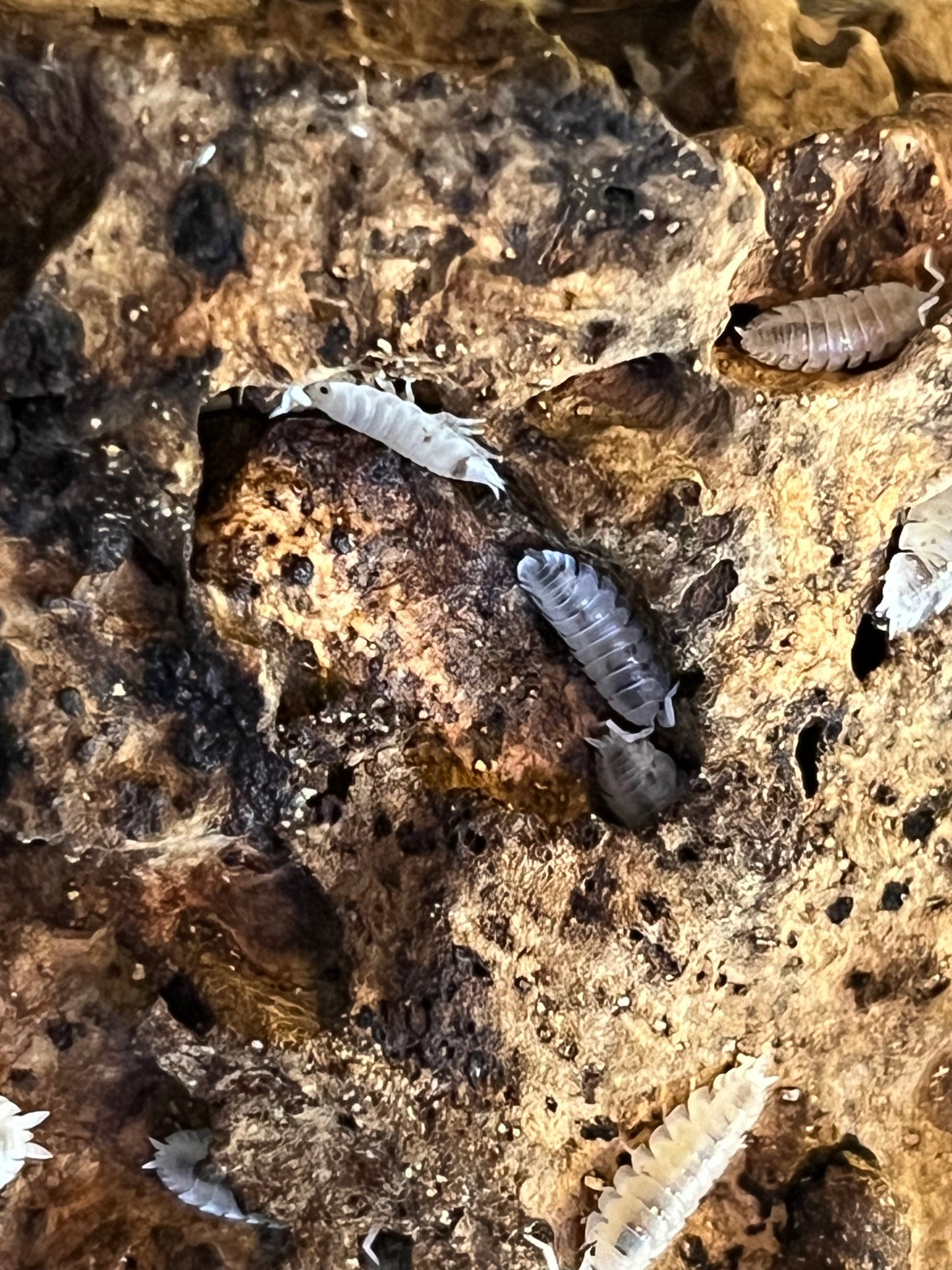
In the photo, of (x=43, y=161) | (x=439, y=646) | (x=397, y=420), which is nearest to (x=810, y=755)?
(x=439, y=646)

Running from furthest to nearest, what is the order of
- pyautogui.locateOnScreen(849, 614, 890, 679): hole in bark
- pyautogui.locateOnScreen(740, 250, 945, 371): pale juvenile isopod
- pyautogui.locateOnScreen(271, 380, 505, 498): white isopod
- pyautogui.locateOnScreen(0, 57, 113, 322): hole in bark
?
pyautogui.locateOnScreen(849, 614, 890, 679): hole in bark, pyautogui.locateOnScreen(740, 250, 945, 371): pale juvenile isopod, pyautogui.locateOnScreen(271, 380, 505, 498): white isopod, pyautogui.locateOnScreen(0, 57, 113, 322): hole in bark

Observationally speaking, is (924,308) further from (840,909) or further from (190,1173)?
(190,1173)

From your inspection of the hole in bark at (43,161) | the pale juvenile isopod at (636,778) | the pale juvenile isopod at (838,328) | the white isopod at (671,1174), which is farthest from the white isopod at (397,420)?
the white isopod at (671,1174)

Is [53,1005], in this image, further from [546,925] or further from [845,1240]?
[845,1240]

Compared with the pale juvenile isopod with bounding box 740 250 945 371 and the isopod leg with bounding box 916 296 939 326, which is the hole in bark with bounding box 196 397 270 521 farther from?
the isopod leg with bounding box 916 296 939 326

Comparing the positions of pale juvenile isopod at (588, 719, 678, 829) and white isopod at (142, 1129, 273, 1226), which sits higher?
pale juvenile isopod at (588, 719, 678, 829)

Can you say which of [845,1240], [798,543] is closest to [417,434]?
[798,543]

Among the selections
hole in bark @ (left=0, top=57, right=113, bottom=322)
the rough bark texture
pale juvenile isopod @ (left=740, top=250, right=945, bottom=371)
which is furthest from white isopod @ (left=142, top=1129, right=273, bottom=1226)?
pale juvenile isopod @ (left=740, top=250, right=945, bottom=371)
